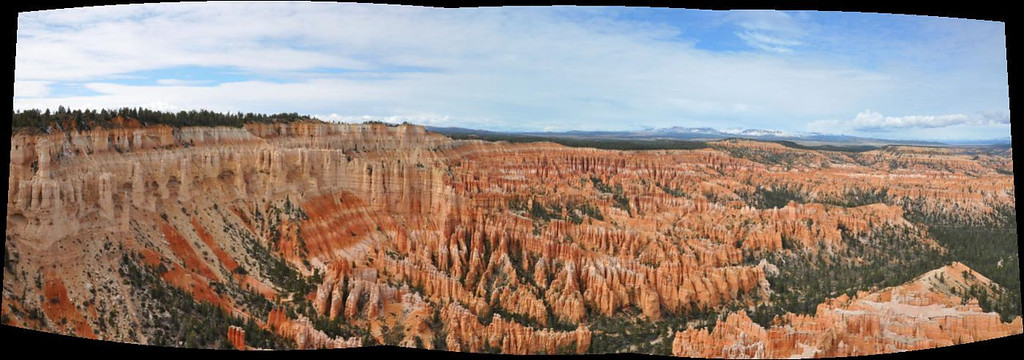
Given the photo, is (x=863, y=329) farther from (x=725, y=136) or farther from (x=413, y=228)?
(x=413, y=228)

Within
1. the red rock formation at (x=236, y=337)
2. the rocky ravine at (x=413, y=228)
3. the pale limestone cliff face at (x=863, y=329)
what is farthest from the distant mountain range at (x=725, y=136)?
the red rock formation at (x=236, y=337)

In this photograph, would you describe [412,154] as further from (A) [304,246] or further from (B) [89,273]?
(B) [89,273]

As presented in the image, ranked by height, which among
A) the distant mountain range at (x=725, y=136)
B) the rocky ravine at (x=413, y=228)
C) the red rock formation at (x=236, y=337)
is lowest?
the red rock formation at (x=236, y=337)

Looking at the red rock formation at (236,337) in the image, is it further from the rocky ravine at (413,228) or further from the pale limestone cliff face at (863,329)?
the pale limestone cliff face at (863,329)

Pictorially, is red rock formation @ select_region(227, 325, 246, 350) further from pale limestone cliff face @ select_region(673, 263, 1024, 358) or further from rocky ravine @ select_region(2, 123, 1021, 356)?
pale limestone cliff face @ select_region(673, 263, 1024, 358)

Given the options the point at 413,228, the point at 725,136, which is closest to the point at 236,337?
the point at 413,228

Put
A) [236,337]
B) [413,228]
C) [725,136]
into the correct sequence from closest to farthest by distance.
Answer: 1. [236,337]
2. [413,228]
3. [725,136]
